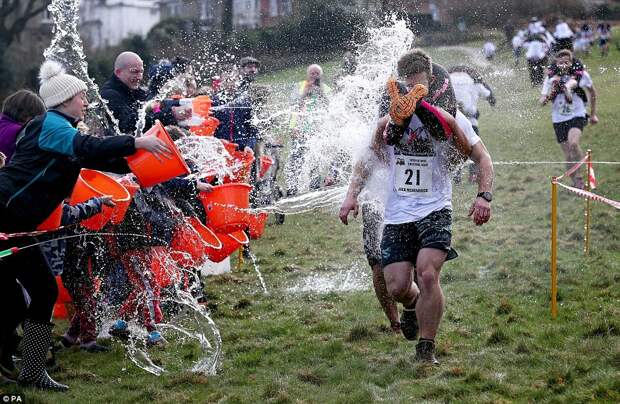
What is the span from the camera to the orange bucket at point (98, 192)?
5641 millimetres

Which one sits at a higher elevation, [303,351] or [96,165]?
[96,165]

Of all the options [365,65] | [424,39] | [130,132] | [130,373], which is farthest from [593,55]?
[130,373]

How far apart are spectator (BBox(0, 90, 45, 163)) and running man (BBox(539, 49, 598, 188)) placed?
313 inches

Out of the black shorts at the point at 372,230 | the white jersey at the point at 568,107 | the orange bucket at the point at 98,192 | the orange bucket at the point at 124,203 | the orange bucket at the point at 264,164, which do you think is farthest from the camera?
the white jersey at the point at 568,107

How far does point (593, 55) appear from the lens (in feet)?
64.0

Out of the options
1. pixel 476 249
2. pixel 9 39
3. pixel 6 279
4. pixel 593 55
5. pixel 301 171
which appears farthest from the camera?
pixel 9 39

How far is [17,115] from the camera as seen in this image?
582cm

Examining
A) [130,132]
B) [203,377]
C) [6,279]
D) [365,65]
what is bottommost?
[203,377]

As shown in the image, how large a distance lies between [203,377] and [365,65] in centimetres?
315

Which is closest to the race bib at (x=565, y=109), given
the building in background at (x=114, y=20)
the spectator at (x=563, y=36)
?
the spectator at (x=563, y=36)

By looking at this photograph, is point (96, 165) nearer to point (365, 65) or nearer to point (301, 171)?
point (365, 65)

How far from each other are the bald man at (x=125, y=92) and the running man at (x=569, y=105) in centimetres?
688

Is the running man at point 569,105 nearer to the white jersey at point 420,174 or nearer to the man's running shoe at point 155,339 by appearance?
the white jersey at point 420,174

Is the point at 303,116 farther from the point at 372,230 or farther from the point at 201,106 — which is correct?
the point at 372,230
